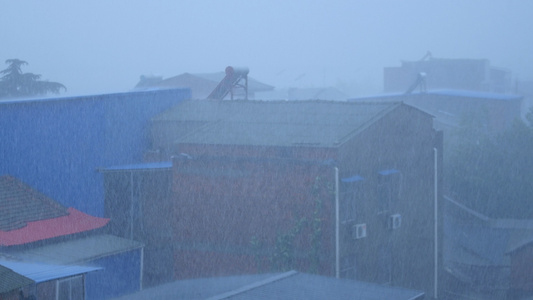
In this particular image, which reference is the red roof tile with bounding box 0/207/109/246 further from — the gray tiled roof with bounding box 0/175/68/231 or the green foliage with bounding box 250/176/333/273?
the green foliage with bounding box 250/176/333/273

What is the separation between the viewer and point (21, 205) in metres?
10.1

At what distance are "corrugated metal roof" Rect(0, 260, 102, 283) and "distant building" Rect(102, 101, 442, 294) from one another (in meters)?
4.04

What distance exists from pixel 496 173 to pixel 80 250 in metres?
16.3

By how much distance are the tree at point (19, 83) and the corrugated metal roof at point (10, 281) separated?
19371 millimetres

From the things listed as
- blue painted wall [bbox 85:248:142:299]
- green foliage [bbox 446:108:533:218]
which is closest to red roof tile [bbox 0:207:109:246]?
blue painted wall [bbox 85:248:142:299]

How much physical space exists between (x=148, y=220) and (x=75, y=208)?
4.59ft

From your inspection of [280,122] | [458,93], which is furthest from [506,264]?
[458,93]

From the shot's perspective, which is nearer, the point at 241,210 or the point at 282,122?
the point at 241,210

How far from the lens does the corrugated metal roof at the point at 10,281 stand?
228 inches

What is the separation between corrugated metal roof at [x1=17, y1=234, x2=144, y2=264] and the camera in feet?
29.5

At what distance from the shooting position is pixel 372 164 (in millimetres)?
11594

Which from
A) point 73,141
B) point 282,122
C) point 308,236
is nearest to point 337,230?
point 308,236

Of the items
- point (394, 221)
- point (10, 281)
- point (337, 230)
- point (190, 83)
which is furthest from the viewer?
point (190, 83)

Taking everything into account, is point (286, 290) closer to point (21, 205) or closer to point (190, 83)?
point (21, 205)
